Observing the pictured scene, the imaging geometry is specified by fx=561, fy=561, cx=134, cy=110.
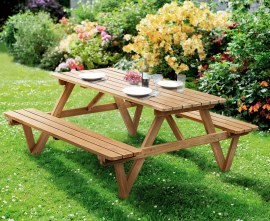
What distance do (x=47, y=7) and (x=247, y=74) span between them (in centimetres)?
749

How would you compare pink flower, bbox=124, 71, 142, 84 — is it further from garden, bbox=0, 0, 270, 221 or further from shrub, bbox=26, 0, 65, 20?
shrub, bbox=26, 0, 65, 20

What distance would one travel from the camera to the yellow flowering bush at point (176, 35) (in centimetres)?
764

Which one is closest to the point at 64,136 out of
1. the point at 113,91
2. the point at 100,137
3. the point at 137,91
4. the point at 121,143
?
the point at 100,137

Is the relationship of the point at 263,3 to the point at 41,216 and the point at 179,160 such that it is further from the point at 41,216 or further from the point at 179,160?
the point at 41,216

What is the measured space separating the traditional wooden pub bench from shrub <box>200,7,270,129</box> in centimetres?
141

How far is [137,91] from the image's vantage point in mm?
5008

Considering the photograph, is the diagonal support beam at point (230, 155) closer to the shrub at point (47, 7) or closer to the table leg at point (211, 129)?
the table leg at point (211, 129)

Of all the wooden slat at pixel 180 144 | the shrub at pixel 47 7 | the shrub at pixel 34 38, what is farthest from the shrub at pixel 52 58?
the wooden slat at pixel 180 144

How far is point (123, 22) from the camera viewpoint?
9484 mm

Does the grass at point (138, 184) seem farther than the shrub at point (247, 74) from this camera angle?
No

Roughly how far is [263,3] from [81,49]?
3.55 m

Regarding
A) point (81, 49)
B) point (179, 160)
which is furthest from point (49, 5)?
point (179, 160)

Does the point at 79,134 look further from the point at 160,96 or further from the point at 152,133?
the point at 160,96

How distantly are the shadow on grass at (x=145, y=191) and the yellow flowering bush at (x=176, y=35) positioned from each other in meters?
2.59
